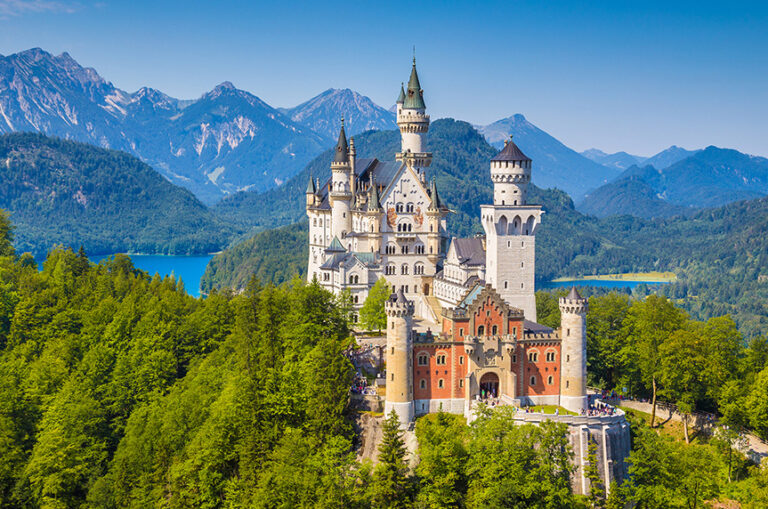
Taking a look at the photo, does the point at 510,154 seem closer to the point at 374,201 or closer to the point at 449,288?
the point at 449,288

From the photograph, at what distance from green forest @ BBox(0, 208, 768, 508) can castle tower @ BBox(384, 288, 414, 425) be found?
73.5 inches

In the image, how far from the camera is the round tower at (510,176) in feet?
267

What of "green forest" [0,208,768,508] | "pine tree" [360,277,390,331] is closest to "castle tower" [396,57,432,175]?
"pine tree" [360,277,390,331]

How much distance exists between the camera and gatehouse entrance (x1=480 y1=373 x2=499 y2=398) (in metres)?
71.3

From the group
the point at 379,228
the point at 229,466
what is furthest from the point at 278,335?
the point at 379,228

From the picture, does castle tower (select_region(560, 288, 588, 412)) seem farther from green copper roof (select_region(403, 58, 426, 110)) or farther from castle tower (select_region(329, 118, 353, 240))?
green copper roof (select_region(403, 58, 426, 110))

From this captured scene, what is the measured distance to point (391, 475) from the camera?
62.5 m

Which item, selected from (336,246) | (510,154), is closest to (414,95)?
(336,246)

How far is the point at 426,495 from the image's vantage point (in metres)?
62.1

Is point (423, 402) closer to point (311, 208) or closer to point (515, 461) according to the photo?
point (515, 461)

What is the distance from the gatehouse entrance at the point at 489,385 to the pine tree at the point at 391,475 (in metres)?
9.42

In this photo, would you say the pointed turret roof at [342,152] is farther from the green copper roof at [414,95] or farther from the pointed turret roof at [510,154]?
the pointed turret roof at [510,154]

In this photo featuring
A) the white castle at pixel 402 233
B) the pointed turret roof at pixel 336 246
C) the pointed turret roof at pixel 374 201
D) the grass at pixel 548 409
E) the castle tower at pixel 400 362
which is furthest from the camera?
the pointed turret roof at pixel 336 246

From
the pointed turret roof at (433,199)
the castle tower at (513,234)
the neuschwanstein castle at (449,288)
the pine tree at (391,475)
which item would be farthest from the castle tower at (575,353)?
the pointed turret roof at (433,199)
